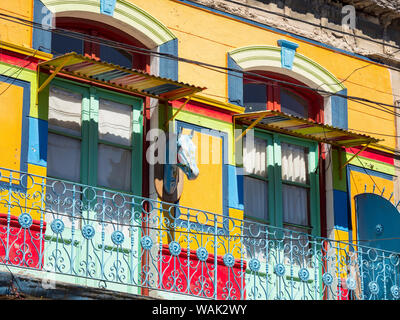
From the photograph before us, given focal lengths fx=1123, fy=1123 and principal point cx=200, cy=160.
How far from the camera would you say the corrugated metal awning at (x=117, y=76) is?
41.7 ft

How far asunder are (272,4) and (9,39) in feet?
13.9

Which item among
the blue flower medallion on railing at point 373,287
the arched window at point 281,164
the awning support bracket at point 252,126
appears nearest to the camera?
the blue flower medallion on railing at point 373,287

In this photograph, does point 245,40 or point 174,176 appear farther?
point 245,40

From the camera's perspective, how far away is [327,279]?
44.9ft

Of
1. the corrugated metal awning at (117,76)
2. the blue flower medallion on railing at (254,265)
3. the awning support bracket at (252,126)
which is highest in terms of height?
the corrugated metal awning at (117,76)

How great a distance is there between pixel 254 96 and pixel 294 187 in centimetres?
137

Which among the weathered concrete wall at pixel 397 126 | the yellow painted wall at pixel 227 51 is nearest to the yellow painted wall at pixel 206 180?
the yellow painted wall at pixel 227 51

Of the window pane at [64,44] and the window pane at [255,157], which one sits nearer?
the window pane at [64,44]

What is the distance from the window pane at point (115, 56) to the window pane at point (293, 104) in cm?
249

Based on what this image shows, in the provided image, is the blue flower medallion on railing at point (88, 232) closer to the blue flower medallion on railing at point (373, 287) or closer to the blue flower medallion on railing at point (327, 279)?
the blue flower medallion on railing at point (327, 279)

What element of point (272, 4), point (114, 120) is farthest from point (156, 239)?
point (272, 4)

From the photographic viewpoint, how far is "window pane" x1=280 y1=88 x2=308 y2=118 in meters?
15.7
